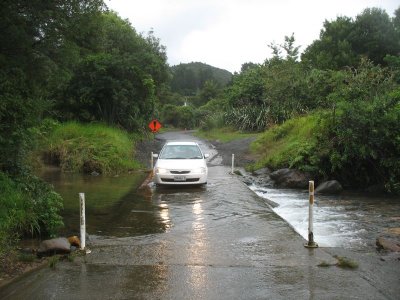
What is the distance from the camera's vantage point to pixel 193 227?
31.8ft

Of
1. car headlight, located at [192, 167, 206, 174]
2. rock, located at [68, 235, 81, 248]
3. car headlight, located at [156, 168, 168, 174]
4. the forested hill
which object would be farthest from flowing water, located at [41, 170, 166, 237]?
the forested hill

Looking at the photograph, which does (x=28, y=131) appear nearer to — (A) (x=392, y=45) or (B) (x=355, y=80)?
(B) (x=355, y=80)

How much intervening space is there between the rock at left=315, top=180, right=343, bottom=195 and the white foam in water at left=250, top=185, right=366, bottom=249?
629 mm

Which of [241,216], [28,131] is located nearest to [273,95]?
[241,216]

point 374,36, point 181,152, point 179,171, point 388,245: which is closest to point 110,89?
point 181,152

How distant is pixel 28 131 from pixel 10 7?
2539mm

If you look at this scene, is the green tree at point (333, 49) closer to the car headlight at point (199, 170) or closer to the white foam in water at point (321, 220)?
the white foam in water at point (321, 220)

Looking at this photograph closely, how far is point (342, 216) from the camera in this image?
41.1 feet

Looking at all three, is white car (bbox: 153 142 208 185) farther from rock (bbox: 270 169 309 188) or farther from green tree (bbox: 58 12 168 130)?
green tree (bbox: 58 12 168 130)

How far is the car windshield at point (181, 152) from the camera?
16172 mm

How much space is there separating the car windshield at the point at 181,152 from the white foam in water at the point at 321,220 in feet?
9.25

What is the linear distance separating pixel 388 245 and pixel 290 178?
9.97 m

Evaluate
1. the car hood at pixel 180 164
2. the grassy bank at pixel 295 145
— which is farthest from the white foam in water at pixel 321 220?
the car hood at pixel 180 164

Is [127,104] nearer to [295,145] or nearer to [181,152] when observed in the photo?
[295,145]
